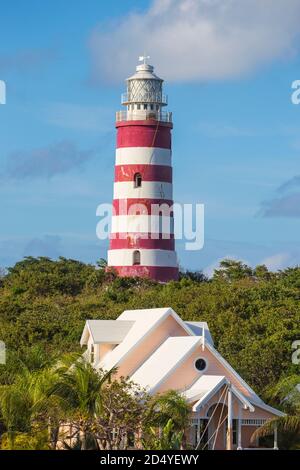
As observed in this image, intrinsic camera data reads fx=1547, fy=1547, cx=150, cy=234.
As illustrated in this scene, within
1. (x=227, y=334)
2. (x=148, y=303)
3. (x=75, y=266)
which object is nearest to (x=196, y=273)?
(x=75, y=266)

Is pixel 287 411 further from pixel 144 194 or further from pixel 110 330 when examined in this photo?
pixel 144 194

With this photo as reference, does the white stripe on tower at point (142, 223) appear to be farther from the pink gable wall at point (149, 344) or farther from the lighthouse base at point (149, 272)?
the pink gable wall at point (149, 344)

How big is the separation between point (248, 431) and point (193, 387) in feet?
7.06

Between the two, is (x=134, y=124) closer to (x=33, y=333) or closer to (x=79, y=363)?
(x=33, y=333)

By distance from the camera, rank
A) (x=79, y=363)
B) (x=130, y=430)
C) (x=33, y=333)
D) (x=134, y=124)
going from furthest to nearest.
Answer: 1. (x=134, y=124)
2. (x=33, y=333)
3. (x=79, y=363)
4. (x=130, y=430)

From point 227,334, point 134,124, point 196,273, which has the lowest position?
point 227,334

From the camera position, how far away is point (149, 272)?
70.7 metres

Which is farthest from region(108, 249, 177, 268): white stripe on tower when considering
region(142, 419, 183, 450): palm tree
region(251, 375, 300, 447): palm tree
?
region(142, 419, 183, 450): palm tree

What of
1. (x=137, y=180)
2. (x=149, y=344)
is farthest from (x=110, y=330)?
(x=137, y=180)

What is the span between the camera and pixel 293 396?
4512cm

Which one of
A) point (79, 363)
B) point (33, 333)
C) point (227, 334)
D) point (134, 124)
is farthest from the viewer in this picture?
point (134, 124)

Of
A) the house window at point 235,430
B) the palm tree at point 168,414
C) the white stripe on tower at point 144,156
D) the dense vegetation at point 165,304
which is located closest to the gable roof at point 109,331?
the dense vegetation at point 165,304

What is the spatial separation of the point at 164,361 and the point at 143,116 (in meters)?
28.1

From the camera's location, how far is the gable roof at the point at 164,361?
43844 mm
